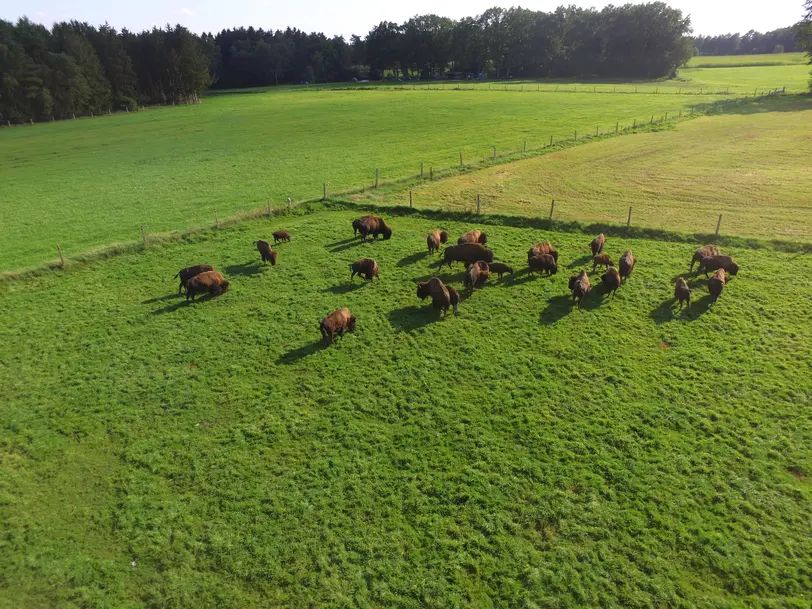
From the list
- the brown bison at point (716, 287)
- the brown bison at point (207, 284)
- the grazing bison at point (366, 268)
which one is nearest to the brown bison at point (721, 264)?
the brown bison at point (716, 287)

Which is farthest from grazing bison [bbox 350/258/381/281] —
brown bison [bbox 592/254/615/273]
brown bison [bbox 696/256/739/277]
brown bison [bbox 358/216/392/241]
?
brown bison [bbox 696/256/739/277]

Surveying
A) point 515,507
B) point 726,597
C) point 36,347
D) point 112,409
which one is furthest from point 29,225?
Result: point 726,597

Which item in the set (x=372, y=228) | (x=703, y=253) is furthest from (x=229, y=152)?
(x=703, y=253)

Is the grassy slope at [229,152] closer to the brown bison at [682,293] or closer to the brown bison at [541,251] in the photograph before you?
the brown bison at [541,251]

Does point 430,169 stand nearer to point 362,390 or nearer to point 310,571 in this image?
point 362,390

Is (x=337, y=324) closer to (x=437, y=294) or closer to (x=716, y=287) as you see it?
(x=437, y=294)

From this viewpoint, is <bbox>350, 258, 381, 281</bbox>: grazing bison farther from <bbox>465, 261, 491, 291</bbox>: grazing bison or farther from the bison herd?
<bbox>465, 261, 491, 291</bbox>: grazing bison

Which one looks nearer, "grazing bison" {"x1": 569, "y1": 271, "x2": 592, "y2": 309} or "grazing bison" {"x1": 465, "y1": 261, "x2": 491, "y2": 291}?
"grazing bison" {"x1": 569, "y1": 271, "x2": 592, "y2": 309}
